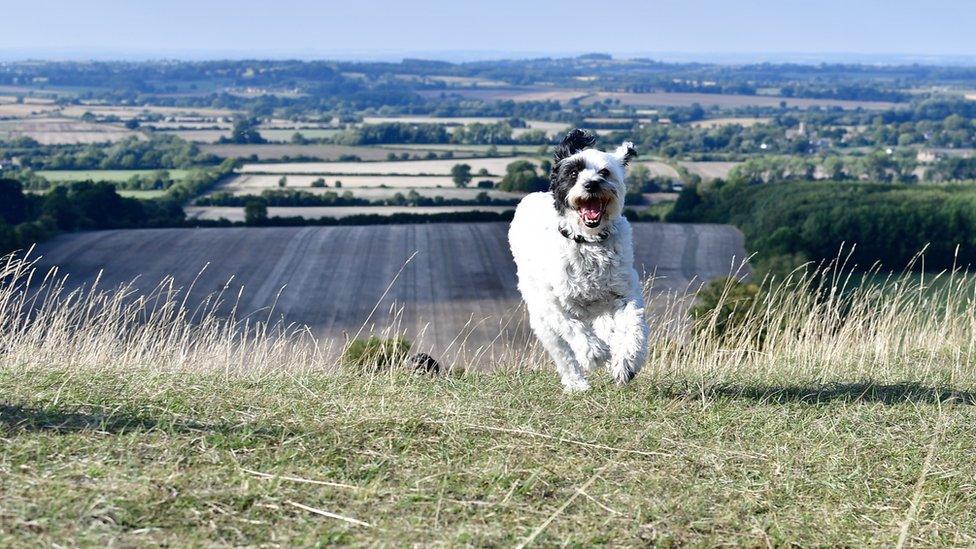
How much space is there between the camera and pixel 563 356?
299 inches

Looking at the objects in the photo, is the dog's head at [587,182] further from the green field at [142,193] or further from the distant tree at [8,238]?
the green field at [142,193]

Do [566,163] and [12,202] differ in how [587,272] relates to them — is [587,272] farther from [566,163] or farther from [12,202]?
[12,202]

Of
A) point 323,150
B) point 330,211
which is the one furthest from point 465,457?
point 323,150

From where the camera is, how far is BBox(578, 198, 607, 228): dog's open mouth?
732cm

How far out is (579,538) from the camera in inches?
174

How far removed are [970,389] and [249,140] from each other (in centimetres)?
9924

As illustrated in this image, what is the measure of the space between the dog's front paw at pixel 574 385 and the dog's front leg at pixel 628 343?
0.66 ft

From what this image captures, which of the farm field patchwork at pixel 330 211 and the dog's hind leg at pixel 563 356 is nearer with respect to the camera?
the dog's hind leg at pixel 563 356

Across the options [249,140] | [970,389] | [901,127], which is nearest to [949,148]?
[901,127]

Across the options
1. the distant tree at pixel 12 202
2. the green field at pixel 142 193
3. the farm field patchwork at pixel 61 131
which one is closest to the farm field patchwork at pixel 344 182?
the green field at pixel 142 193

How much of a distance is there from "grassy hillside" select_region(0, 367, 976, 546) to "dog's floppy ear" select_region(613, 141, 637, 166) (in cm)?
161

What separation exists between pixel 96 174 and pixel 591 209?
77.2 m

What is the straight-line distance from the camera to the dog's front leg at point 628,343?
7.24 meters

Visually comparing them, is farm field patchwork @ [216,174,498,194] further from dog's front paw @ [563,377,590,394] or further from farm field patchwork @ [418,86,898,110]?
farm field patchwork @ [418,86,898,110]
